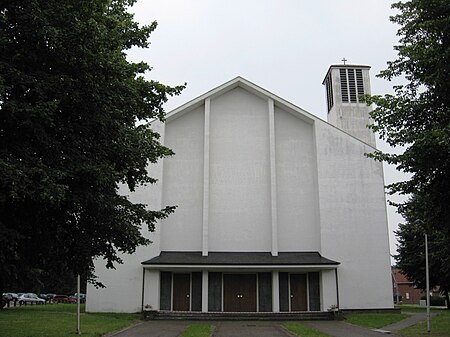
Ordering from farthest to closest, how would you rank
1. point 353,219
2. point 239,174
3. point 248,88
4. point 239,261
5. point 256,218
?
1. point 248,88
2. point 239,174
3. point 256,218
4. point 353,219
5. point 239,261

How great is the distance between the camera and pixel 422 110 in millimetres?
12914

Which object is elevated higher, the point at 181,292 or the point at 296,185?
the point at 296,185

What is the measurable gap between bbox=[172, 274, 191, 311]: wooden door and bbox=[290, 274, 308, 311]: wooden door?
615cm

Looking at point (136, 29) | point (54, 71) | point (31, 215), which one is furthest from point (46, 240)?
point (136, 29)

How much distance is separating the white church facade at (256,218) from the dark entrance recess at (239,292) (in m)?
0.06

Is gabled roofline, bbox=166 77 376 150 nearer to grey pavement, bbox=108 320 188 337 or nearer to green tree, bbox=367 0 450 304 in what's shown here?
grey pavement, bbox=108 320 188 337

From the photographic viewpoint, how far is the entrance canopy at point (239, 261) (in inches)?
1070

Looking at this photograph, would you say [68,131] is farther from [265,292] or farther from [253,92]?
[253,92]

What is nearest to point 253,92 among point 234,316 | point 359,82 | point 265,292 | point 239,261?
point 359,82

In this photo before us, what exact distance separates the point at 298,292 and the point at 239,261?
14.2ft

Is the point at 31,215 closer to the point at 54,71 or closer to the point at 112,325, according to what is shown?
the point at 54,71

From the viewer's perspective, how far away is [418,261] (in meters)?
34.4

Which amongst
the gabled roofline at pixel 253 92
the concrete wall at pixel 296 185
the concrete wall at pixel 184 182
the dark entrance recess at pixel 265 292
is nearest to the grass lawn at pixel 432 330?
the concrete wall at pixel 296 185

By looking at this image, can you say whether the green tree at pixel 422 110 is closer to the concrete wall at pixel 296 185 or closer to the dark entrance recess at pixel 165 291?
the concrete wall at pixel 296 185
